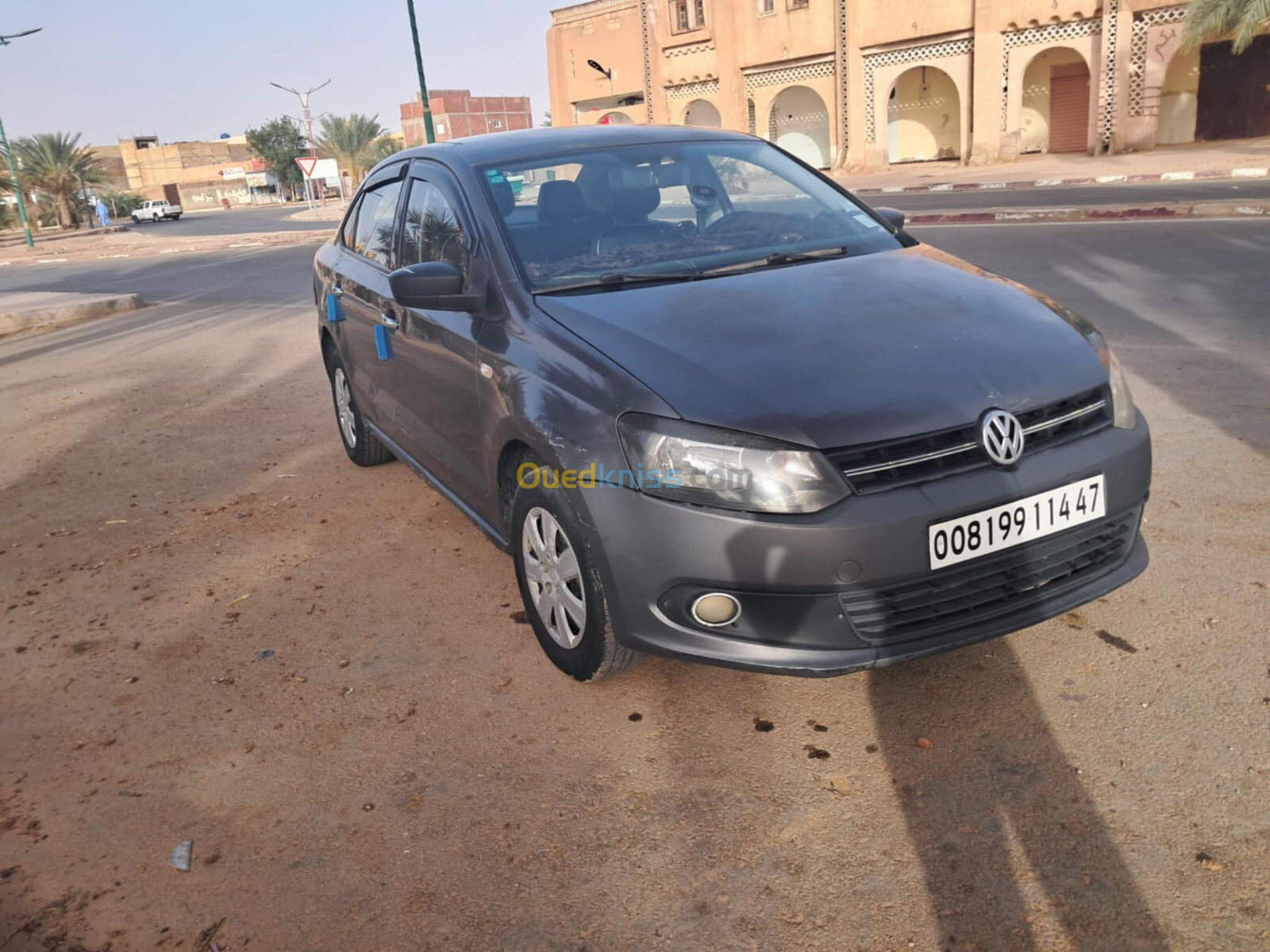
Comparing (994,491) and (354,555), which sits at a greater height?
(994,491)

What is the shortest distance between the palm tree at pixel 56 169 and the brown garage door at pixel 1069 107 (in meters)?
50.5

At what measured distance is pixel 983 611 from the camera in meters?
2.74

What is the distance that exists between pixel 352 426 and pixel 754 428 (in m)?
3.64

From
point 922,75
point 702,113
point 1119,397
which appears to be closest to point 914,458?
point 1119,397

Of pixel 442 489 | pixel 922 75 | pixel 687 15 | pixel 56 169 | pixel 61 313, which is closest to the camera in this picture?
pixel 442 489

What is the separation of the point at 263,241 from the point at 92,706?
2828 centimetres

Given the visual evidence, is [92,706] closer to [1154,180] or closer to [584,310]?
[584,310]

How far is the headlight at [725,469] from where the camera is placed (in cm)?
256

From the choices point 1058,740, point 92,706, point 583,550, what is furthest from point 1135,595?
point 92,706

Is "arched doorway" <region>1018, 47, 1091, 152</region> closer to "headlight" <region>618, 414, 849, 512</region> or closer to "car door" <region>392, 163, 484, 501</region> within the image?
"car door" <region>392, 163, 484, 501</region>

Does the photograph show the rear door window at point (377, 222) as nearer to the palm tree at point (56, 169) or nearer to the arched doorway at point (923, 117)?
the arched doorway at point (923, 117)

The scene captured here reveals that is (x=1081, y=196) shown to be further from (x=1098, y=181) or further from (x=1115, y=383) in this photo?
(x=1115, y=383)

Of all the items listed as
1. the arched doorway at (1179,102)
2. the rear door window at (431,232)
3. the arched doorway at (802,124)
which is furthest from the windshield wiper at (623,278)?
the arched doorway at (802,124)

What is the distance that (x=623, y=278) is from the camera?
3.47 metres
